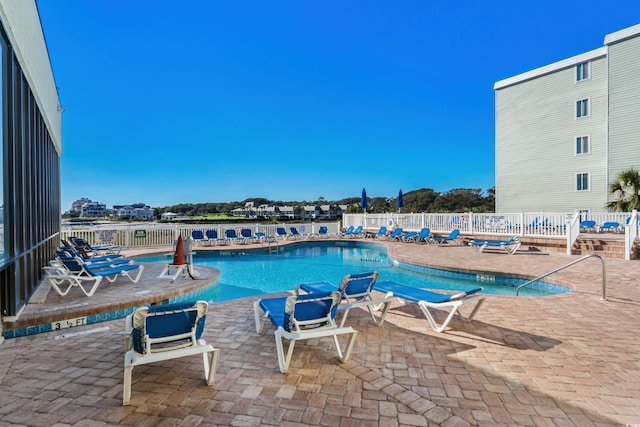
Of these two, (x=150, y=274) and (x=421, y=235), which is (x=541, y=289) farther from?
(x=150, y=274)

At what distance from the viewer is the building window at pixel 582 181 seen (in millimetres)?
17375

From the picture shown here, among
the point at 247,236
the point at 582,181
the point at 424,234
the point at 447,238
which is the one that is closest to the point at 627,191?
the point at 582,181

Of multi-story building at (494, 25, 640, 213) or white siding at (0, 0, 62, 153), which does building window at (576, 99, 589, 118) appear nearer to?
multi-story building at (494, 25, 640, 213)

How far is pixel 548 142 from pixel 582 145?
1685mm

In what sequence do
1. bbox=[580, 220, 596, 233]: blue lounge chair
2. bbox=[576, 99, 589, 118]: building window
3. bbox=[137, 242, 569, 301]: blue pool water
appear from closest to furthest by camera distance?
bbox=[137, 242, 569, 301]: blue pool water < bbox=[580, 220, 596, 233]: blue lounge chair < bbox=[576, 99, 589, 118]: building window

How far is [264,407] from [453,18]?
19269 millimetres

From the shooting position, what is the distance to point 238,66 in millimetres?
20453

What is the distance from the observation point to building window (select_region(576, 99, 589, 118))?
57.8ft

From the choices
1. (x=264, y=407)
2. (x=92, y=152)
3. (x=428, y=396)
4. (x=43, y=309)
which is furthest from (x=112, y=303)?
(x=92, y=152)

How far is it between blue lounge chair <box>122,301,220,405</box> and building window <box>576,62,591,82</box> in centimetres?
2313

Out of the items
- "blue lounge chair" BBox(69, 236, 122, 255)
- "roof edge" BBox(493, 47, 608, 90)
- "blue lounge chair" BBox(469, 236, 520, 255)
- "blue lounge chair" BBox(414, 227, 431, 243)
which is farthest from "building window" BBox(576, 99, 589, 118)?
"blue lounge chair" BBox(69, 236, 122, 255)

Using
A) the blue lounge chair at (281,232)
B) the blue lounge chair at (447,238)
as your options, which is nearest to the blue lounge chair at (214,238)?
the blue lounge chair at (281,232)

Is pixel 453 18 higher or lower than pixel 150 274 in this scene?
higher

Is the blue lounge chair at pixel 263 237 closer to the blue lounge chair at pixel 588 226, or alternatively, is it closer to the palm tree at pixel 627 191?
the blue lounge chair at pixel 588 226
